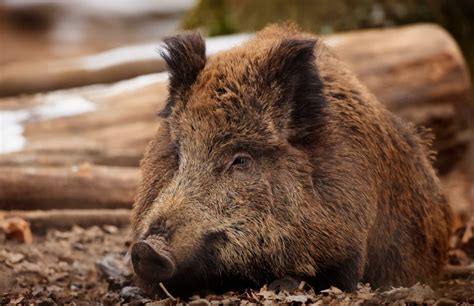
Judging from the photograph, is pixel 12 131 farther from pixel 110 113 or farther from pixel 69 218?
pixel 69 218

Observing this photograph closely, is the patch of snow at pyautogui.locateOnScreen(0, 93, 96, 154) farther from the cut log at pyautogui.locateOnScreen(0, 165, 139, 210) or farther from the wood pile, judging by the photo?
the cut log at pyautogui.locateOnScreen(0, 165, 139, 210)

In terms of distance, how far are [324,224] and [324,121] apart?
0.66 m

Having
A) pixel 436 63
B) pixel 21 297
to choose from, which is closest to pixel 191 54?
pixel 21 297

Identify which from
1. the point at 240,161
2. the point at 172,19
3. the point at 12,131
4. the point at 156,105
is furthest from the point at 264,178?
the point at 172,19

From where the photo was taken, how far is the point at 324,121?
5.55 m

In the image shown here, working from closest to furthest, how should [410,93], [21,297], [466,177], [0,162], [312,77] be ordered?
[21,297] < [312,77] < [0,162] < [410,93] < [466,177]

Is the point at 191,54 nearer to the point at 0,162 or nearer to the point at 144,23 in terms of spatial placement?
the point at 0,162

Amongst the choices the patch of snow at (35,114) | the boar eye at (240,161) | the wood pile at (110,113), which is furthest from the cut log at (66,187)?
the boar eye at (240,161)

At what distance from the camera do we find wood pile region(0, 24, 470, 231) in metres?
7.79

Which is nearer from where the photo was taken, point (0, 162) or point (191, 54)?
point (191, 54)

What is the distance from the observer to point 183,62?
5.66 meters

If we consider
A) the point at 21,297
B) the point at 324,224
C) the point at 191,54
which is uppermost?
the point at 191,54

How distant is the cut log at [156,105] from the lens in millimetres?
8398

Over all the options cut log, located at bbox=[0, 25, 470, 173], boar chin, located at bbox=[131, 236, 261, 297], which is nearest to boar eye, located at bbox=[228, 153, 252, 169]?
boar chin, located at bbox=[131, 236, 261, 297]
